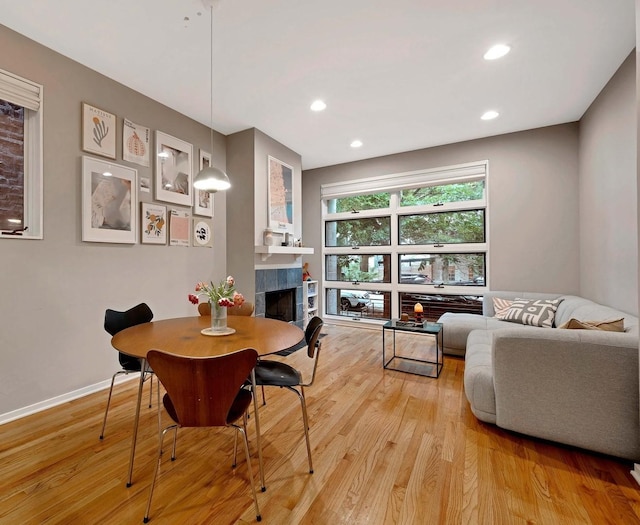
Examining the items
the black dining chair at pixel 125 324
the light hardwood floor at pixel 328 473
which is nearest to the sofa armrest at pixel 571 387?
the light hardwood floor at pixel 328 473

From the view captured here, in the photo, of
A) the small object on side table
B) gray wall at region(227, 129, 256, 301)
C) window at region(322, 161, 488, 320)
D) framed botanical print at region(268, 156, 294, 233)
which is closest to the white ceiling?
gray wall at region(227, 129, 256, 301)

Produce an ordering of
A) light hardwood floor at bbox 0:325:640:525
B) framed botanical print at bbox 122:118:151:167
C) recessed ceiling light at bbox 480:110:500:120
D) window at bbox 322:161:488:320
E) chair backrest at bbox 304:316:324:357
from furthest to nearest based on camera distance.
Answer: window at bbox 322:161:488:320
recessed ceiling light at bbox 480:110:500:120
framed botanical print at bbox 122:118:151:167
chair backrest at bbox 304:316:324:357
light hardwood floor at bbox 0:325:640:525

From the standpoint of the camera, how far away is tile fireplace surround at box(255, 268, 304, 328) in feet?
12.7

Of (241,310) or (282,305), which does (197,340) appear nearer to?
(241,310)

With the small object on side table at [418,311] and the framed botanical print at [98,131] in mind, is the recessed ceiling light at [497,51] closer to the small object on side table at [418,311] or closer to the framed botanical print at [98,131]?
the small object on side table at [418,311]

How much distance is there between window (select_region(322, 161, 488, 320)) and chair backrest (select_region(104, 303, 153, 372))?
344cm

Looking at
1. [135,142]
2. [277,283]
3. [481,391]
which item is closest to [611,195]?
[481,391]

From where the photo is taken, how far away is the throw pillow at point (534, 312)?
3238 mm

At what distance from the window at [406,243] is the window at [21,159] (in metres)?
3.85

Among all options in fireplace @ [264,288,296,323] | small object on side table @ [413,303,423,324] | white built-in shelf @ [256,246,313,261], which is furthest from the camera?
fireplace @ [264,288,296,323]

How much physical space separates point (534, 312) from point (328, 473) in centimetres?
297

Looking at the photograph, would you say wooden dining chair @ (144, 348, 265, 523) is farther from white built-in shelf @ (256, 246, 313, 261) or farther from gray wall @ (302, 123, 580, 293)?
gray wall @ (302, 123, 580, 293)

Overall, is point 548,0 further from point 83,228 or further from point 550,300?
point 83,228

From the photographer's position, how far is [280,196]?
429cm
